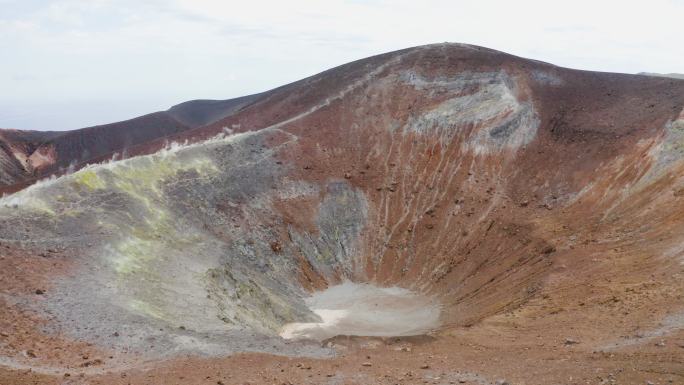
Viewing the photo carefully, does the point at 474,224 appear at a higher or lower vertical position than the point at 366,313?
higher

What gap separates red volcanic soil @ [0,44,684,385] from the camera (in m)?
17.5

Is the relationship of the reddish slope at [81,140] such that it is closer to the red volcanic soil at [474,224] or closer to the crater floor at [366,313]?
the red volcanic soil at [474,224]

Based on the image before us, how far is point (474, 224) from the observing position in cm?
3800

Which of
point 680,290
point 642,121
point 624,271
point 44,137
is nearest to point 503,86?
point 642,121

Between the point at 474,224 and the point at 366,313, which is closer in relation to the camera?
the point at 366,313

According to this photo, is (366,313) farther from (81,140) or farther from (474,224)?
(81,140)

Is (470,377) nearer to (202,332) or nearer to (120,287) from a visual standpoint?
(202,332)

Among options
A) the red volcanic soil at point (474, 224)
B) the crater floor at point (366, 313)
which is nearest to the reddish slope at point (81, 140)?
the red volcanic soil at point (474, 224)

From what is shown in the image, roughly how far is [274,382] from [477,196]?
27.0 metres

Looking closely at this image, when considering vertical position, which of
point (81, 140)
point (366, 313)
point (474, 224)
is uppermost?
point (81, 140)

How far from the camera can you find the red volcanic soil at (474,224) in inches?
690

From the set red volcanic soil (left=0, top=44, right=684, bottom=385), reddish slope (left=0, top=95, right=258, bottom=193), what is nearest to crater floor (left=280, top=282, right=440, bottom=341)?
red volcanic soil (left=0, top=44, right=684, bottom=385)

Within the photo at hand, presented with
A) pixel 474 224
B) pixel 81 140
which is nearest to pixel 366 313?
pixel 474 224

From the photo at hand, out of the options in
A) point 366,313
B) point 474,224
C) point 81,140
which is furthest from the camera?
point 81,140
